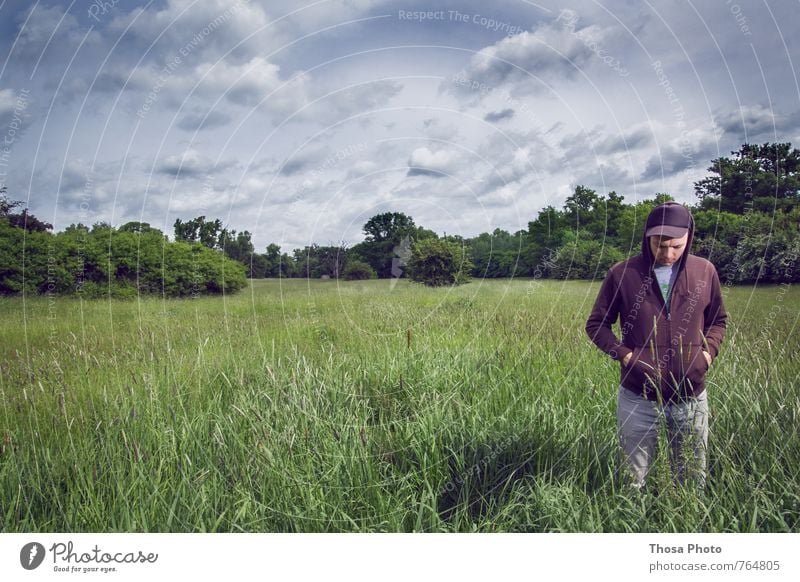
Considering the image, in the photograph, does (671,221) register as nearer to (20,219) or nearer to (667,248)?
(667,248)

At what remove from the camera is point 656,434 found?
246cm

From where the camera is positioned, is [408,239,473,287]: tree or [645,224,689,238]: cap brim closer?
[645,224,689,238]: cap brim

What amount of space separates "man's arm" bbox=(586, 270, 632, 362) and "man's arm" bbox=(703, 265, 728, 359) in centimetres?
42

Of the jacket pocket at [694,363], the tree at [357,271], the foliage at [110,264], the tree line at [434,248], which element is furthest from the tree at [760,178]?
the foliage at [110,264]

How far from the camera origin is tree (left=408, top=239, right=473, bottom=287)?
4.67m

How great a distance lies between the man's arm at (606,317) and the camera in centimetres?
238

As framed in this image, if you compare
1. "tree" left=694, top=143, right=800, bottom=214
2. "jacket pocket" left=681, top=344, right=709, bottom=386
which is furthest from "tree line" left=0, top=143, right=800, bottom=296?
"jacket pocket" left=681, top=344, right=709, bottom=386

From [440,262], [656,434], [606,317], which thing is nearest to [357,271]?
[440,262]

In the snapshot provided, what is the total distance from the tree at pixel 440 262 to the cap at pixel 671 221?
2.34 metres

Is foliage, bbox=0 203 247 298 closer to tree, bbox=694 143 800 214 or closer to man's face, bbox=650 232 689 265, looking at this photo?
man's face, bbox=650 232 689 265

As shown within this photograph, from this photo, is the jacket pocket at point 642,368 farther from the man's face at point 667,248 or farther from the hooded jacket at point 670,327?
the man's face at point 667,248

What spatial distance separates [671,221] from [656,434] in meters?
1.14
